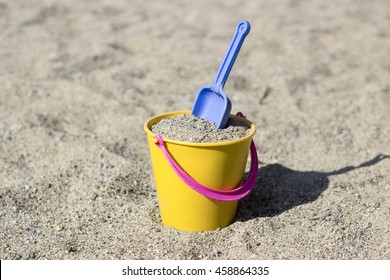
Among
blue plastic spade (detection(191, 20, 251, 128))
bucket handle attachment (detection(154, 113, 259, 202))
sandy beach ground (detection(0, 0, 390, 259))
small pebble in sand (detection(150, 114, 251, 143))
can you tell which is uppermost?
blue plastic spade (detection(191, 20, 251, 128))

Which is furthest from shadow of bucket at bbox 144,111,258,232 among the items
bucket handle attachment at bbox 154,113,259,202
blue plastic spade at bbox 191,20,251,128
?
blue plastic spade at bbox 191,20,251,128

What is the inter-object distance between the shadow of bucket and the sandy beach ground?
6 cm

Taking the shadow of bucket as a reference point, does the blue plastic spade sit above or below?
above

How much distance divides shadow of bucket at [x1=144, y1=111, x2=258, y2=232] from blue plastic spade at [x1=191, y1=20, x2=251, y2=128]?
0.40 ft

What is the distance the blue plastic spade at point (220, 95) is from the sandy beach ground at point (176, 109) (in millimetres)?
386

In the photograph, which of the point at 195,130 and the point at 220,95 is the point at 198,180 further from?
the point at 220,95

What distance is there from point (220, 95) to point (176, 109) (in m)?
1.09

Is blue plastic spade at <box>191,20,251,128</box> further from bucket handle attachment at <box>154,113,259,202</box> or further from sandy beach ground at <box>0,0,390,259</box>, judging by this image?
sandy beach ground at <box>0,0,390,259</box>

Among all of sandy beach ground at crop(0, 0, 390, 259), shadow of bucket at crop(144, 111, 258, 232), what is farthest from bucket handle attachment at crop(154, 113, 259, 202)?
sandy beach ground at crop(0, 0, 390, 259)

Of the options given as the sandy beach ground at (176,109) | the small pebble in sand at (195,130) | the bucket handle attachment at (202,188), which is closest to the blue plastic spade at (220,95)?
the small pebble in sand at (195,130)

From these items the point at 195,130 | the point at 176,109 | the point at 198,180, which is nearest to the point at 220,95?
the point at 195,130

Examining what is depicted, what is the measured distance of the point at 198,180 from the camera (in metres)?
1.95

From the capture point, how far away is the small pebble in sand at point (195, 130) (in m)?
1.94

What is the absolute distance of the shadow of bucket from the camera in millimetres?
1913
